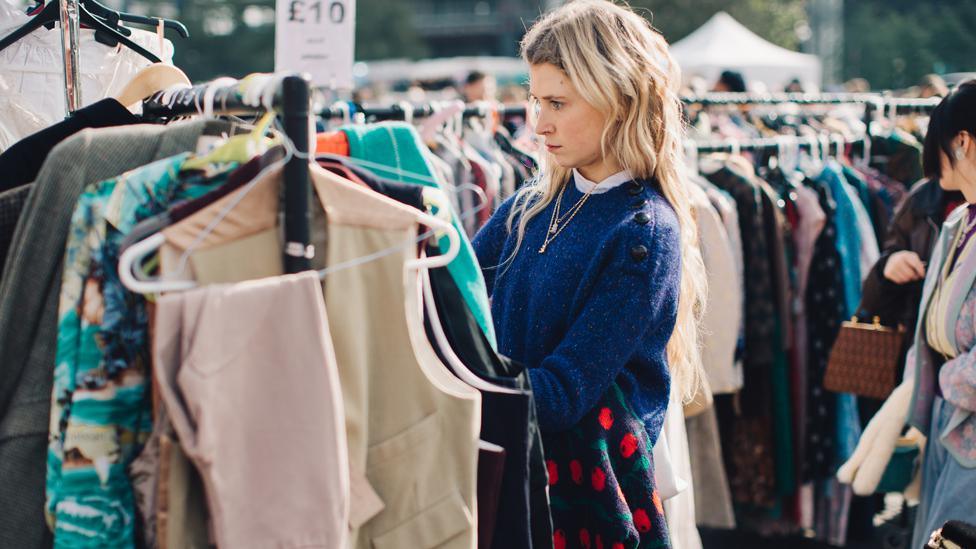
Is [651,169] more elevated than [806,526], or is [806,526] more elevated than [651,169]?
[651,169]

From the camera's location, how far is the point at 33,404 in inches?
60.7

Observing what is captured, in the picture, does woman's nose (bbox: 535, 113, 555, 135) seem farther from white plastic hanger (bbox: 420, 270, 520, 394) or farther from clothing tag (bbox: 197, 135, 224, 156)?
clothing tag (bbox: 197, 135, 224, 156)

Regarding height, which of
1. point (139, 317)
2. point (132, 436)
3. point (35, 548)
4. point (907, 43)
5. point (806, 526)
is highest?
point (907, 43)

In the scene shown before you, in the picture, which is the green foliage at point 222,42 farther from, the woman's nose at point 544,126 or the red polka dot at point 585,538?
the red polka dot at point 585,538

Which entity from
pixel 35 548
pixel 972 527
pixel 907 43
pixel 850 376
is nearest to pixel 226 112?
→ pixel 35 548

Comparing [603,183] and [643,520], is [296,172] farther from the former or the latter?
[643,520]

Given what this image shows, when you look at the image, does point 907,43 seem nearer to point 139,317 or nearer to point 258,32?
point 258,32

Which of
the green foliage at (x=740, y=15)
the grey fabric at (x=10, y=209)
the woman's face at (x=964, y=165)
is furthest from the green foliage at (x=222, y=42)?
the grey fabric at (x=10, y=209)

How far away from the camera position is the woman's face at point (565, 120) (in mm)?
2178

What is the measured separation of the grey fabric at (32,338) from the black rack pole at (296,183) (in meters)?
0.33

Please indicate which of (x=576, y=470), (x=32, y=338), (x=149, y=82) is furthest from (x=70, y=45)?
(x=576, y=470)

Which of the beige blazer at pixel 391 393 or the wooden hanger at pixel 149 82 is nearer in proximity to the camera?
the beige blazer at pixel 391 393

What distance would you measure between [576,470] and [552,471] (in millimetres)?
61

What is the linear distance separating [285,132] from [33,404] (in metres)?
0.57
